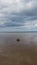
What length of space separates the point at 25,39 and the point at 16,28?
204mm

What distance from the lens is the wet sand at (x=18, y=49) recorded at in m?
1.58

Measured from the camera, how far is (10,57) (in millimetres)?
1613

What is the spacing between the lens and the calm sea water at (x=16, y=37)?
1.78m


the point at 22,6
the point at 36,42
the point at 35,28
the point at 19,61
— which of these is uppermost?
the point at 22,6

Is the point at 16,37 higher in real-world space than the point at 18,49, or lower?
higher

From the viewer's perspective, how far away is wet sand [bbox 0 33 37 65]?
1.58 metres

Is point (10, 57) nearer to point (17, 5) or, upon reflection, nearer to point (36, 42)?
point (36, 42)

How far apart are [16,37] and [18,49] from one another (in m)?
0.17

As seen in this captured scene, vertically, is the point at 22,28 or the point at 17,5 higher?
the point at 17,5

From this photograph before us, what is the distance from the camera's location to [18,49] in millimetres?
1710

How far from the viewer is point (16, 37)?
1.78m

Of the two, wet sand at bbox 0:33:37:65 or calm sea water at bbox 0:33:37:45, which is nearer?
wet sand at bbox 0:33:37:65


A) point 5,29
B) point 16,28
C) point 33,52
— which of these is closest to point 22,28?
point 16,28

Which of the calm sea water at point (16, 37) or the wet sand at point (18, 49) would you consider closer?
the wet sand at point (18, 49)
